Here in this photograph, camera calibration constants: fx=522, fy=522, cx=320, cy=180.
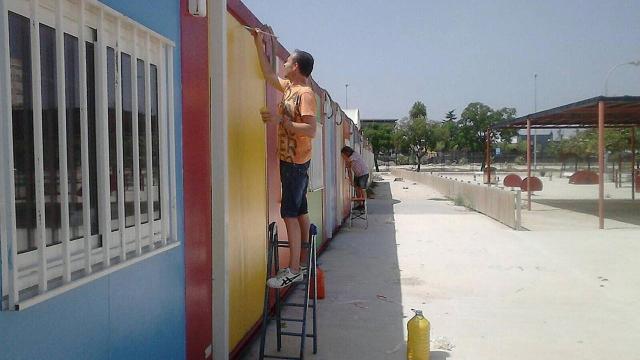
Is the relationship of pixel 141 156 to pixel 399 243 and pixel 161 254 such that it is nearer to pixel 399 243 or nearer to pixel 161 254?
pixel 161 254

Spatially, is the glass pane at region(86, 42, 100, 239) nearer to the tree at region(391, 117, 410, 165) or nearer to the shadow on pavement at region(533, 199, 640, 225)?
the shadow on pavement at region(533, 199, 640, 225)

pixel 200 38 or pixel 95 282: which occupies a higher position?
pixel 200 38

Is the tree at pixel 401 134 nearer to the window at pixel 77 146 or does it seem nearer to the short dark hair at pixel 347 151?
the short dark hair at pixel 347 151

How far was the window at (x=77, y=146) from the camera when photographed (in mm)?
1808

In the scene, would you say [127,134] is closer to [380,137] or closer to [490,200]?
[490,200]

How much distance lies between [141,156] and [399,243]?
314 inches

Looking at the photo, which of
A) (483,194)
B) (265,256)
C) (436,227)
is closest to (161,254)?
(265,256)

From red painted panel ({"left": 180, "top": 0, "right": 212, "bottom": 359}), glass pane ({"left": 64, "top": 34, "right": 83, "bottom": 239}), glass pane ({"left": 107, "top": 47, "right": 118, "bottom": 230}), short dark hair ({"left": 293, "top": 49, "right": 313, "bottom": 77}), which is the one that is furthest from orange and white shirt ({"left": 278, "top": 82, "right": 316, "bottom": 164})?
glass pane ({"left": 64, "top": 34, "right": 83, "bottom": 239})

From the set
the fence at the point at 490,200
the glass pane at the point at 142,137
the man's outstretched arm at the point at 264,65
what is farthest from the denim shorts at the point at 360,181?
the glass pane at the point at 142,137

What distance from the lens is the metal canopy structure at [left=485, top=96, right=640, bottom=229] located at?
1200 centimetres

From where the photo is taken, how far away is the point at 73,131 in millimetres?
Result: 2117

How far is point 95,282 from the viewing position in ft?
7.32

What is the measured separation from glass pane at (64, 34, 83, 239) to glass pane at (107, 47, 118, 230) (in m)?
0.21

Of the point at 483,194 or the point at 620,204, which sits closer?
the point at 483,194
